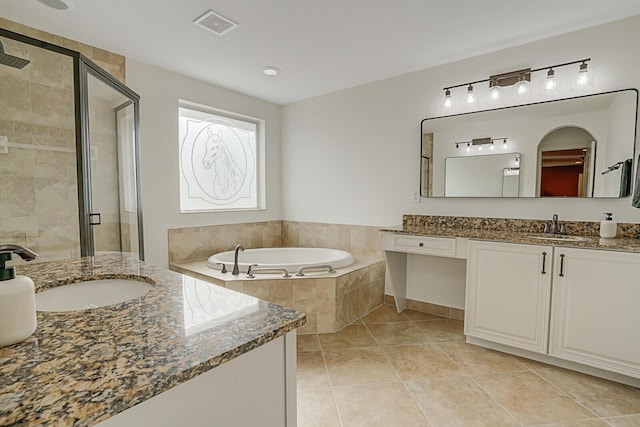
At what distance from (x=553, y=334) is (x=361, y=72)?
2.71 m

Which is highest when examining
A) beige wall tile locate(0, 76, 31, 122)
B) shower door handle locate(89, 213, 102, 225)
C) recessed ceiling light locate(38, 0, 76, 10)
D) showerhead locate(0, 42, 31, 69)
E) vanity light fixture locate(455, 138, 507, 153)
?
recessed ceiling light locate(38, 0, 76, 10)

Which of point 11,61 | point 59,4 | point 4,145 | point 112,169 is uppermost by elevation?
point 59,4

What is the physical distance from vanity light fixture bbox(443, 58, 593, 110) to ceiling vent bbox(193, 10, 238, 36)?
6.47 feet

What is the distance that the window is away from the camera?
11.2ft

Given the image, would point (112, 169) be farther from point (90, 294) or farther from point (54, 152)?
point (90, 294)

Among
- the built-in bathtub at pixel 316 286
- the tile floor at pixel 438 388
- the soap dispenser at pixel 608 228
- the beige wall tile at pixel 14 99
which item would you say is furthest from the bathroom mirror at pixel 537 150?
the beige wall tile at pixel 14 99

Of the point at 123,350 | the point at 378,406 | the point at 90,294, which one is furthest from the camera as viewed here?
the point at 378,406

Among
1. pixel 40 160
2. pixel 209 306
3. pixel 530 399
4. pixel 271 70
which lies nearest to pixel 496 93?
pixel 271 70

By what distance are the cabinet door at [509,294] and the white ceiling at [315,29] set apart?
63.6 inches

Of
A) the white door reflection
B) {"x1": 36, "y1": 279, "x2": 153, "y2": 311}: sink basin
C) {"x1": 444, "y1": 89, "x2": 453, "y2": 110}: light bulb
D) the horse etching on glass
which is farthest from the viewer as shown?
the horse etching on glass

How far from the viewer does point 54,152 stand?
6.86 ft

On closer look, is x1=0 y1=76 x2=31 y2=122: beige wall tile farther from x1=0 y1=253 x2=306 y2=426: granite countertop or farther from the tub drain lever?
A: the tub drain lever

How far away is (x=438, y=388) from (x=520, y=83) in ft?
7.98

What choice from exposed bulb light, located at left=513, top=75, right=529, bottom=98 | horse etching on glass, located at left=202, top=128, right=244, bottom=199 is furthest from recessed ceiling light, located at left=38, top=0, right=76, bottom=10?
exposed bulb light, located at left=513, top=75, right=529, bottom=98
